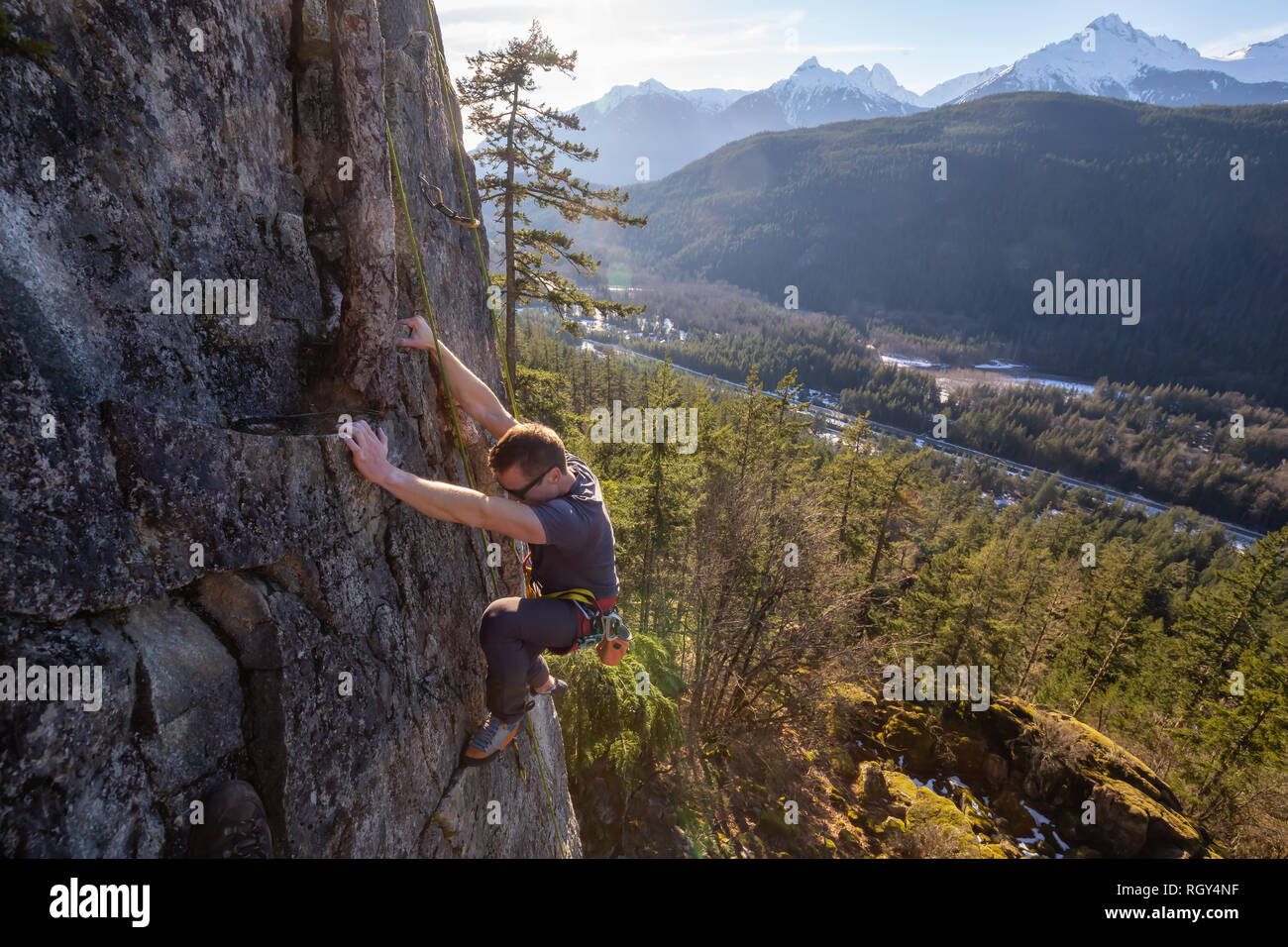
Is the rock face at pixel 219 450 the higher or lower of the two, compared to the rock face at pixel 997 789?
higher

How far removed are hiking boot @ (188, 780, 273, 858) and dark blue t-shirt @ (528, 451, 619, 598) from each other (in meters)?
2.34

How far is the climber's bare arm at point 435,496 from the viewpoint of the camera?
12.8 ft

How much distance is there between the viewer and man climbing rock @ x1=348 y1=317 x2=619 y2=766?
3.94 meters

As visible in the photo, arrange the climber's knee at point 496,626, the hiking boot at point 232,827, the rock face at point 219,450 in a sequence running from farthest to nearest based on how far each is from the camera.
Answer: the climber's knee at point 496,626 < the hiking boot at point 232,827 < the rock face at point 219,450

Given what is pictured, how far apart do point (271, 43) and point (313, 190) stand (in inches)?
38.4

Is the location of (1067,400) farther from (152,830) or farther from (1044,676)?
(152,830)

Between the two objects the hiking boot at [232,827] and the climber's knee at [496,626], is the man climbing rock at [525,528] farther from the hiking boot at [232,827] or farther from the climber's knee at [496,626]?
the hiking boot at [232,827]

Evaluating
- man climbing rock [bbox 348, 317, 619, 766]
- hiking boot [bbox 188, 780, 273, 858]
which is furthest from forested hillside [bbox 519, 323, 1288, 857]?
hiking boot [bbox 188, 780, 273, 858]

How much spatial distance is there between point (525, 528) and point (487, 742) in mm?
2528

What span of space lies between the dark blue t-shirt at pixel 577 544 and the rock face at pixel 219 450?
1196mm

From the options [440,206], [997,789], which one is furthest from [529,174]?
[997,789]

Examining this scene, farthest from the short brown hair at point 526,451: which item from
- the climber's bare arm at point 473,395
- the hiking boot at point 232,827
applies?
the hiking boot at point 232,827

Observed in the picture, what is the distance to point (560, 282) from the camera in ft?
49.1
